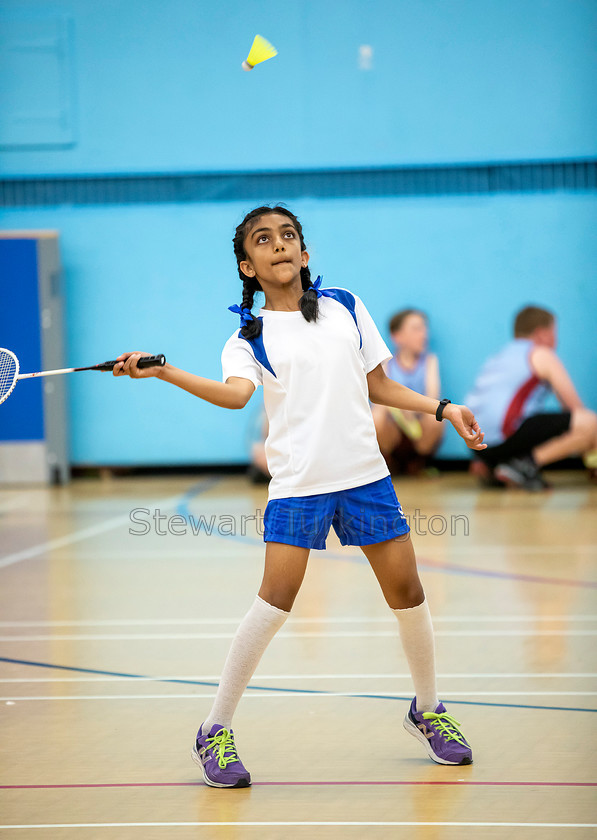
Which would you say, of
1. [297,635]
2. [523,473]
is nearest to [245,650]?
[297,635]

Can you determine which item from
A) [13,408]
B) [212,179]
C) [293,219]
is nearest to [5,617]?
[293,219]

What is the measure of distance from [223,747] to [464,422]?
103cm

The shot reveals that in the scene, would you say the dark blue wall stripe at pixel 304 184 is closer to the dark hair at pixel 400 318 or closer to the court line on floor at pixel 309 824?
the dark hair at pixel 400 318

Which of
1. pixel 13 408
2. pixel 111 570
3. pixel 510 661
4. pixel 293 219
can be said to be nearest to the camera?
pixel 293 219

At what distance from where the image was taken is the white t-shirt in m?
2.58

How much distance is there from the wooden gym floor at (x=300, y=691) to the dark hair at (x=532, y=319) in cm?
269

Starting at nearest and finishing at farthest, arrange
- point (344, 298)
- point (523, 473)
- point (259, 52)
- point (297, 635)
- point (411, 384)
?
point (344, 298) → point (259, 52) → point (297, 635) → point (523, 473) → point (411, 384)

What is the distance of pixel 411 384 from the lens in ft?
31.2

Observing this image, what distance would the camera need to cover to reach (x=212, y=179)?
10078 mm

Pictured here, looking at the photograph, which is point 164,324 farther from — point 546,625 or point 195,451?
point 546,625

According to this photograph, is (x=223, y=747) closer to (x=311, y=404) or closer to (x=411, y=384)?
(x=311, y=404)

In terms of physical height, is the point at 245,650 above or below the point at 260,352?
below

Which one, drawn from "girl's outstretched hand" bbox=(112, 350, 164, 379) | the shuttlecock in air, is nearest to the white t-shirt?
"girl's outstretched hand" bbox=(112, 350, 164, 379)

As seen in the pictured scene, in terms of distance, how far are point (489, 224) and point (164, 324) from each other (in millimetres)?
3333
